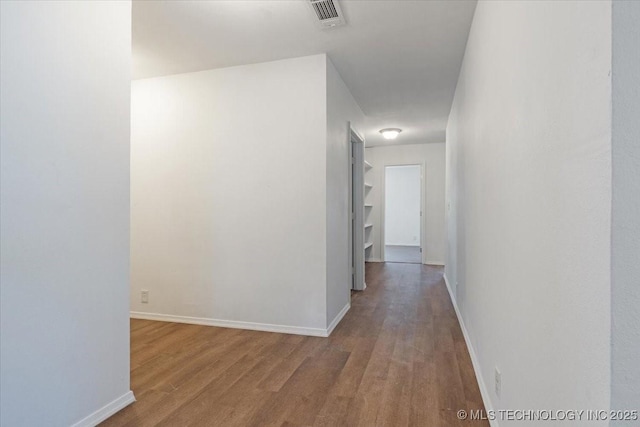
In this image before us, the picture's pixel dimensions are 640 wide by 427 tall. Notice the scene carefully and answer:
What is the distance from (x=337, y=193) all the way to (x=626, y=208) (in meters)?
2.93

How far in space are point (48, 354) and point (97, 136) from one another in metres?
1.12

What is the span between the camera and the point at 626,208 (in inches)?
24.9

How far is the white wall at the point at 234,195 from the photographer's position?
3.15m

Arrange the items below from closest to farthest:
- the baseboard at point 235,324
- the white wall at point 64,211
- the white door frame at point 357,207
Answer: the white wall at point 64,211 < the baseboard at point 235,324 < the white door frame at point 357,207

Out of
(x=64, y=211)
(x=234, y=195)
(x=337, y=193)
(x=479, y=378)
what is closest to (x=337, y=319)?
(x=337, y=193)

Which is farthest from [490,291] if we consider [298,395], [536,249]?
[298,395]

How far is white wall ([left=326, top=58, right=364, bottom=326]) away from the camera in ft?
10.6

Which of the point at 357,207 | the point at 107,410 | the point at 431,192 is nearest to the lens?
the point at 107,410

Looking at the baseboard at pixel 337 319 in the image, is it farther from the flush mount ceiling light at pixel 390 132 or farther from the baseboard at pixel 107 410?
the flush mount ceiling light at pixel 390 132

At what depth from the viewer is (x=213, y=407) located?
1.96 meters

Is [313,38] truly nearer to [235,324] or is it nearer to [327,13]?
[327,13]

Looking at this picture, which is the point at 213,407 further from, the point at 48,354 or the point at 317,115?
the point at 317,115

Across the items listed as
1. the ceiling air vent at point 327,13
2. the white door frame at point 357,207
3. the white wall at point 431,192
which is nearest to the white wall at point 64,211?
the ceiling air vent at point 327,13

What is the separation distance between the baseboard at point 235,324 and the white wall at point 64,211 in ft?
4.57
